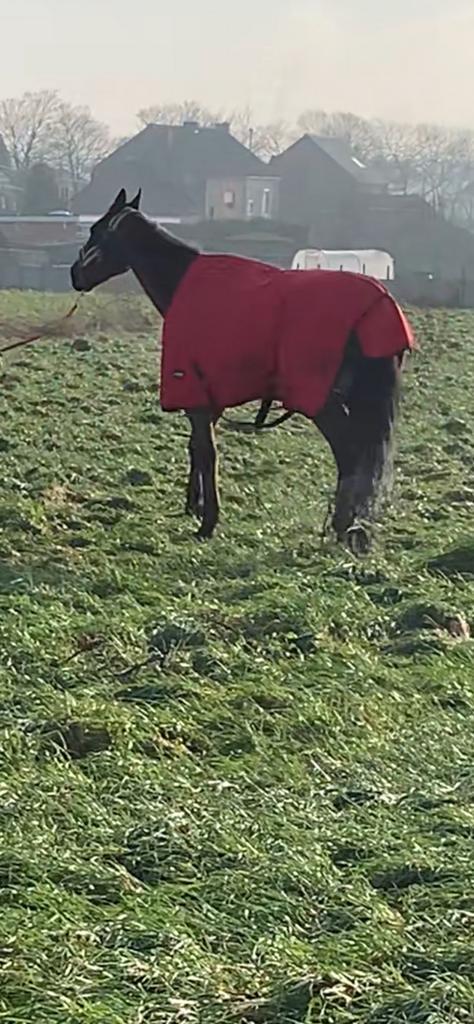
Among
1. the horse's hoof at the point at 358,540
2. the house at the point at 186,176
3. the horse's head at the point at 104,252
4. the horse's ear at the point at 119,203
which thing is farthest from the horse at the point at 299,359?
the house at the point at 186,176

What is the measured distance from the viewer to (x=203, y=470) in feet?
30.9

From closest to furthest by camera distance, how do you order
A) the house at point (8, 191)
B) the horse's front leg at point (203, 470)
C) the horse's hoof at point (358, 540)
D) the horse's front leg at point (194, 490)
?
the horse's hoof at point (358, 540)
the horse's front leg at point (203, 470)
the horse's front leg at point (194, 490)
the house at point (8, 191)

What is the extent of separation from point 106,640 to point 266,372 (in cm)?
326

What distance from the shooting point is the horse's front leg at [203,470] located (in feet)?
30.0

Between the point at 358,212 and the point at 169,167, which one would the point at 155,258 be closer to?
the point at 358,212

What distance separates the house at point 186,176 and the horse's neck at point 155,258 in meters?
64.6

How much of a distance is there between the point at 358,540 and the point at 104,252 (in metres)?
3.10

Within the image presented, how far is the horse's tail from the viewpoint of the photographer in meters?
8.81

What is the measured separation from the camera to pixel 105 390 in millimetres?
16812

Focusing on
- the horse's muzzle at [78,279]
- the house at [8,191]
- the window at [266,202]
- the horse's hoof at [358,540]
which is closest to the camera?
the horse's hoof at [358,540]

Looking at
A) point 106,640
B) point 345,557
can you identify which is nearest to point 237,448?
point 345,557

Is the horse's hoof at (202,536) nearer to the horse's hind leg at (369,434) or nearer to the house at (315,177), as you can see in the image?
the horse's hind leg at (369,434)

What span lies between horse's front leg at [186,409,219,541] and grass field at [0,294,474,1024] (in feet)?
0.57

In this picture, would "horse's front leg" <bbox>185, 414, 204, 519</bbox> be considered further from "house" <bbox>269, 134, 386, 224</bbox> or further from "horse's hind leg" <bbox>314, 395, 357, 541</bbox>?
"house" <bbox>269, 134, 386, 224</bbox>
